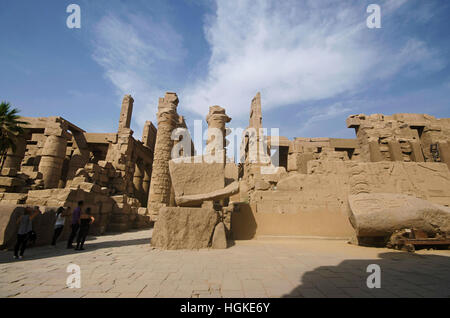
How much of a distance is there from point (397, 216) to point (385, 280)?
3257 mm

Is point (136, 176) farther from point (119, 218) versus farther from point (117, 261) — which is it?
point (117, 261)

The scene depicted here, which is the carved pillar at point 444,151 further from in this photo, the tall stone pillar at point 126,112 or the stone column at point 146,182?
the tall stone pillar at point 126,112

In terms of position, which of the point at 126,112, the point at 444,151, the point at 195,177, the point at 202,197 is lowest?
→ the point at 202,197

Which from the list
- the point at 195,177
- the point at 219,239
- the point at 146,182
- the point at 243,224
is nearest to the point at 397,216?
the point at 243,224

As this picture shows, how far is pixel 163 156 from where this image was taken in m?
11.8

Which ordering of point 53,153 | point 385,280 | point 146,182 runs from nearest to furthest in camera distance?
point 385,280 → point 53,153 → point 146,182

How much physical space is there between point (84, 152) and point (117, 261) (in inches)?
→ 639

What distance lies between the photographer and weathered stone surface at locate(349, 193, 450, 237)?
15.8 ft

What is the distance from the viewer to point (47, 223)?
5.12 meters

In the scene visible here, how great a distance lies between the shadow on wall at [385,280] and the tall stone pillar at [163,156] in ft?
33.0

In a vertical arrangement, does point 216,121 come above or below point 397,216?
above

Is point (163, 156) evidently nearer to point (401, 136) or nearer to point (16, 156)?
point (16, 156)

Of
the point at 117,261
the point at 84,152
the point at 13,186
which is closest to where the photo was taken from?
the point at 117,261
